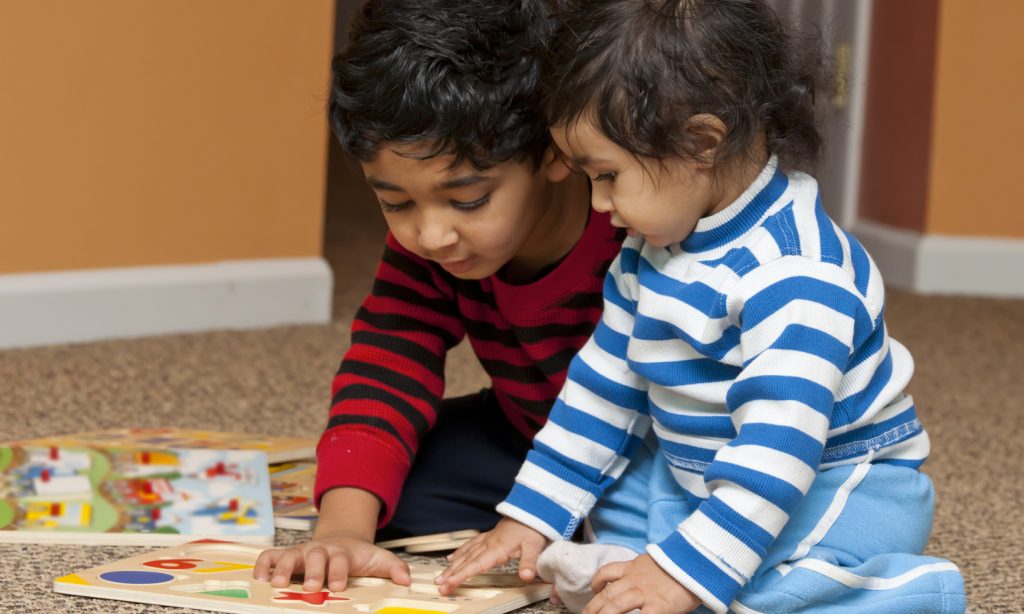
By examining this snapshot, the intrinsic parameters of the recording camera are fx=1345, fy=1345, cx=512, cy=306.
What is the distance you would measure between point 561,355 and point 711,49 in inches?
11.4

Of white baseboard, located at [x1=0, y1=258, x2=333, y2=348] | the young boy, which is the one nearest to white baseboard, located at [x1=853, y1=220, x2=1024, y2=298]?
white baseboard, located at [x1=0, y1=258, x2=333, y2=348]

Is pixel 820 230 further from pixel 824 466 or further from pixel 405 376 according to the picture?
pixel 405 376

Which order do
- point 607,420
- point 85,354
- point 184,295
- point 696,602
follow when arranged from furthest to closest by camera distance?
1. point 184,295
2. point 85,354
3. point 607,420
4. point 696,602

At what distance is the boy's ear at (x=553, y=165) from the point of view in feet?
2.96

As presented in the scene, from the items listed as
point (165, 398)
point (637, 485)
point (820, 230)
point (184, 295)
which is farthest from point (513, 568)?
point (184, 295)

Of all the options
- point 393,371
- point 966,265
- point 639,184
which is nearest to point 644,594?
point 639,184

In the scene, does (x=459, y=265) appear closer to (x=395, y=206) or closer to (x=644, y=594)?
(x=395, y=206)

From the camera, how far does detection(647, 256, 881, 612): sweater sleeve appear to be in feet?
2.46

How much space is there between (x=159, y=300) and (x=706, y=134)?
108 centimetres

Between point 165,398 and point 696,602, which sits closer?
point 696,602

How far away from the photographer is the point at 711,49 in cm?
79

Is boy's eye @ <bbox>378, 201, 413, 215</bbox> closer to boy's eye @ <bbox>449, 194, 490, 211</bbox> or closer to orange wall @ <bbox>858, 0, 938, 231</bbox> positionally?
boy's eye @ <bbox>449, 194, 490, 211</bbox>

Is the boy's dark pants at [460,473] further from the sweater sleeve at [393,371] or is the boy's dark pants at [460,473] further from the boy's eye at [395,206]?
the boy's eye at [395,206]

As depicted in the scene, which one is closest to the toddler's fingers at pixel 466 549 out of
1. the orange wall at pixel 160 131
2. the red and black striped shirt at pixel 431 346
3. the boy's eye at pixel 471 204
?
the red and black striped shirt at pixel 431 346
